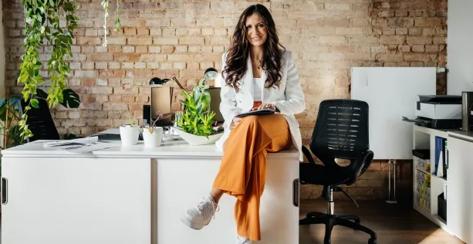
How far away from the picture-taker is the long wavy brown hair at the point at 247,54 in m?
2.81

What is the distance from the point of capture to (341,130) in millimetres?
3951

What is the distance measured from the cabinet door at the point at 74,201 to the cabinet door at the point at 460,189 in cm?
238

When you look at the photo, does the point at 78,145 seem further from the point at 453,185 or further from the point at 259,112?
the point at 453,185

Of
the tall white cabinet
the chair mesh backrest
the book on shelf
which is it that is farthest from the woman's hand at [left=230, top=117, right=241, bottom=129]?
the book on shelf

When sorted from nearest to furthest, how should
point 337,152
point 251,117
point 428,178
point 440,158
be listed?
point 251,117 < point 337,152 < point 440,158 < point 428,178

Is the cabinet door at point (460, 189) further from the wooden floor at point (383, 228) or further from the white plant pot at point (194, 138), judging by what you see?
the white plant pot at point (194, 138)

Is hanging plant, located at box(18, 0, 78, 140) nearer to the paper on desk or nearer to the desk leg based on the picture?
the paper on desk

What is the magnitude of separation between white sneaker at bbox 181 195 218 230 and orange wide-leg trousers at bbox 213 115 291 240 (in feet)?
0.30

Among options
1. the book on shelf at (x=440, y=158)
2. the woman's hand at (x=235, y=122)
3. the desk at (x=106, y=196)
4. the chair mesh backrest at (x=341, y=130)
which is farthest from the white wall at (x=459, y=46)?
the desk at (x=106, y=196)

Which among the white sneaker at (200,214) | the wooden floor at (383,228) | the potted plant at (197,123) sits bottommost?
the wooden floor at (383,228)

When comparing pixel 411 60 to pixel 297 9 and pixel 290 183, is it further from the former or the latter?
pixel 290 183

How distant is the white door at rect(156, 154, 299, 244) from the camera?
2.38 metres

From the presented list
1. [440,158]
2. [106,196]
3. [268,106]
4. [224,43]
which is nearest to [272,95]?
[268,106]

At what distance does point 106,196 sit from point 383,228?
248 cm
